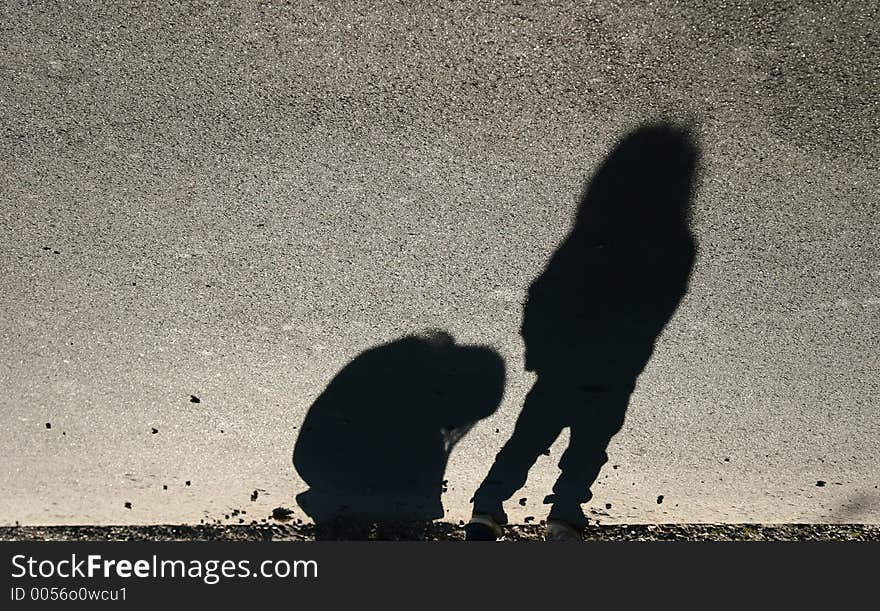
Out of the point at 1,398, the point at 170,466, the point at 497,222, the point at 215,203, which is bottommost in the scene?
the point at 170,466

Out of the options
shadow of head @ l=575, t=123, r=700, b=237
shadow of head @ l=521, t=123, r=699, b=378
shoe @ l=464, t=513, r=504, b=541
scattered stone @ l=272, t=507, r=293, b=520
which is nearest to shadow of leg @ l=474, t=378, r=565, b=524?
shoe @ l=464, t=513, r=504, b=541

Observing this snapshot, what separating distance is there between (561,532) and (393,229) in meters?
1.99

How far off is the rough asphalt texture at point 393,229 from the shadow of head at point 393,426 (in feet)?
0.35

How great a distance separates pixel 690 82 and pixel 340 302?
209 centimetres

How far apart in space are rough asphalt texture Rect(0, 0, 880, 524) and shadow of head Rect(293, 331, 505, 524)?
11 centimetres

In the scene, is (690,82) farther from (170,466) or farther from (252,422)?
(170,466)

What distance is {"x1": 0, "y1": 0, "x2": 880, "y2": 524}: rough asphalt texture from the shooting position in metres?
2.37

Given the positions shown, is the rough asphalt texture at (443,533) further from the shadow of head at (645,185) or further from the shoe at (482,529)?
the shadow of head at (645,185)

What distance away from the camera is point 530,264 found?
8.50ft

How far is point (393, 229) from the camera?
8.48 feet

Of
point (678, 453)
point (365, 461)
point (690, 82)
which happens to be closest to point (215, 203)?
point (365, 461)

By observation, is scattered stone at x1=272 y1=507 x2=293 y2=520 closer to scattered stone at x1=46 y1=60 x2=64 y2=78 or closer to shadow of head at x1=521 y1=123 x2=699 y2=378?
shadow of head at x1=521 y1=123 x2=699 y2=378

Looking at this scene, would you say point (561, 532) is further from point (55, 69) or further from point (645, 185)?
point (55, 69)

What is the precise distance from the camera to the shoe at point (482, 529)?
9.25ft
